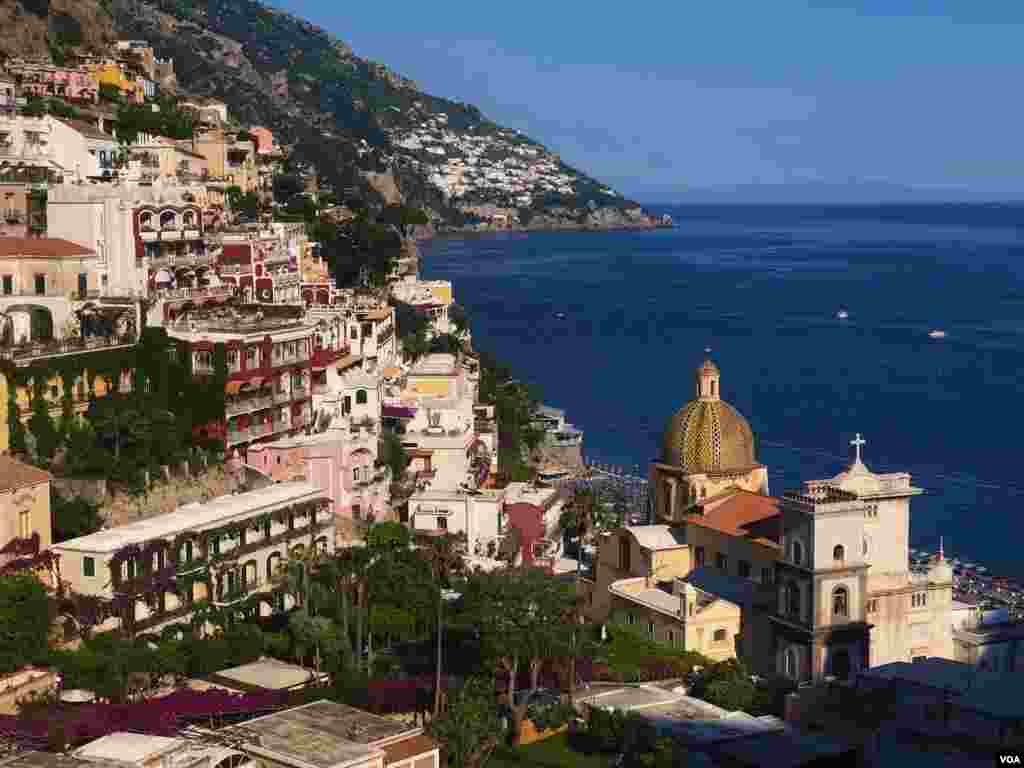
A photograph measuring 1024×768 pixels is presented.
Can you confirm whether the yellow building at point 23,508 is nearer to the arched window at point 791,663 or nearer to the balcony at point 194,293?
the balcony at point 194,293

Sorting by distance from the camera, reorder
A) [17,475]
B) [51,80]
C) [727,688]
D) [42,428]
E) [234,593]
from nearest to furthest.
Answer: [727,688] < [17,475] < [234,593] < [42,428] < [51,80]

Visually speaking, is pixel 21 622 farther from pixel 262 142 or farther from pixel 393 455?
pixel 262 142

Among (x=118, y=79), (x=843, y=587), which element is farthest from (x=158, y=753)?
(x=118, y=79)

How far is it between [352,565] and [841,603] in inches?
500

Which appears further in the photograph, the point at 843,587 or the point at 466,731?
the point at 843,587

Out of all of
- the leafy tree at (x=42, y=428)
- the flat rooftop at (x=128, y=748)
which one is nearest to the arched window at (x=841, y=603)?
the flat rooftop at (x=128, y=748)

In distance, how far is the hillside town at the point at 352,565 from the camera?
126 ft

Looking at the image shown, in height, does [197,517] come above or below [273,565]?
above

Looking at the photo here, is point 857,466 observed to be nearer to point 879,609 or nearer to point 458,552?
point 879,609

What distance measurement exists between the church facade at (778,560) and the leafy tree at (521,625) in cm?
647

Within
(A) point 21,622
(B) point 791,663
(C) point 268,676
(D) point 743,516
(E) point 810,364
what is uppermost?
(D) point 743,516

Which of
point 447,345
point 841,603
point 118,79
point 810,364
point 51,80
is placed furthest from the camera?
point 810,364

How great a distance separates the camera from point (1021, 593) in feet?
210

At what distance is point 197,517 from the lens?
157 feet
